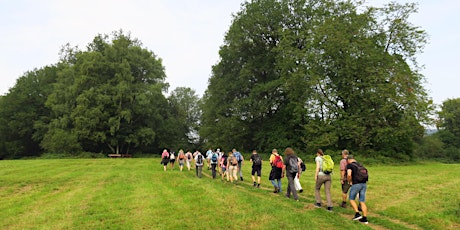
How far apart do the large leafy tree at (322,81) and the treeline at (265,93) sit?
118 millimetres

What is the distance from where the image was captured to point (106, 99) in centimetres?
4891

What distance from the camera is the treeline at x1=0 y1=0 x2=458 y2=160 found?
32344 mm

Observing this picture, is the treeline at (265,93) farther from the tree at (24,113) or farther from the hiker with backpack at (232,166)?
the hiker with backpack at (232,166)

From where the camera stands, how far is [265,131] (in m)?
43.5

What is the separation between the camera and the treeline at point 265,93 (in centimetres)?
3234

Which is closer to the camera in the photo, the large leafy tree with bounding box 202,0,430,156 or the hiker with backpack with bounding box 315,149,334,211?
the hiker with backpack with bounding box 315,149,334,211

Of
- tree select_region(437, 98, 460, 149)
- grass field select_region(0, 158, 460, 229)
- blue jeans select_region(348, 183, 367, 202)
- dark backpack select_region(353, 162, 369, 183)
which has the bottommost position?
grass field select_region(0, 158, 460, 229)

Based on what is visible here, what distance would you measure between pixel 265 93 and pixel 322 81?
8.96 metres

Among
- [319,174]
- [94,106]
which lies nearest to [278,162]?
[319,174]

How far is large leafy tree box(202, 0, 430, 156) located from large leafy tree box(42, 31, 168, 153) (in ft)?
45.6

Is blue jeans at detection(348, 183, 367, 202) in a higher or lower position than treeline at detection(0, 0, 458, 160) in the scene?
lower

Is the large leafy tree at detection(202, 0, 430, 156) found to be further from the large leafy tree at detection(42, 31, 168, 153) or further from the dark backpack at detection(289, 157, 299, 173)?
the dark backpack at detection(289, 157, 299, 173)

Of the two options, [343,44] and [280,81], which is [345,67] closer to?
[343,44]

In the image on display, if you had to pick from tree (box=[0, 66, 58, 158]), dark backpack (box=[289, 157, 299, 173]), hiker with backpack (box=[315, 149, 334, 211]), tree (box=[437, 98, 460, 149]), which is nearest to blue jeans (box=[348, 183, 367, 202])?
hiker with backpack (box=[315, 149, 334, 211])
